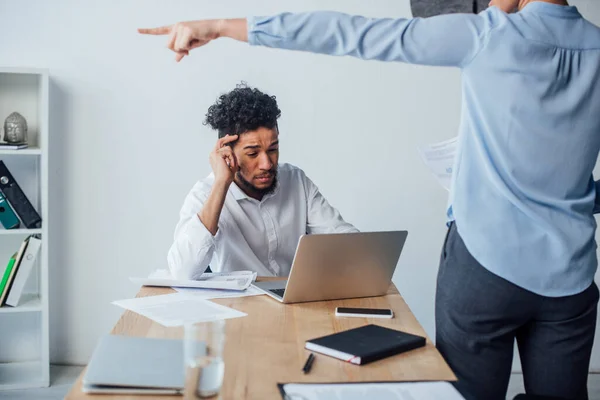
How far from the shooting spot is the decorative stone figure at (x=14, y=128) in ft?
10.5

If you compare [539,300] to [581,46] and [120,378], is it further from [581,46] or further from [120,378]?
[120,378]

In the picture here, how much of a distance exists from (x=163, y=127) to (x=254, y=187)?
44.2 inches

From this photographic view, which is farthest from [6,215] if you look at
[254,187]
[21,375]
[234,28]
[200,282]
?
[234,28]

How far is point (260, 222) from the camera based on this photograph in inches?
98.2

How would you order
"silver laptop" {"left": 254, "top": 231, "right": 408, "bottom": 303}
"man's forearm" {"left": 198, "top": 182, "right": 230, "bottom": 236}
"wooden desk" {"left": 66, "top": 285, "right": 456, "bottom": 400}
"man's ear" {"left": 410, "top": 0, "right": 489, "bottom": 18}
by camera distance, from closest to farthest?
"wooden desk" {"left": 66, "top": 285, "right": 456, "bottom": 400}, "silver laptop" {"left": 254, "top": 231, "right": 408, "bottom": 303}, "man's forearm" {"left": 198, "top": 182, "right": 230, "bottom": 236}, "man's ear" {"left": 410, "top": 0, "right": 489, "bottom": 18}

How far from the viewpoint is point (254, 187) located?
247 cm

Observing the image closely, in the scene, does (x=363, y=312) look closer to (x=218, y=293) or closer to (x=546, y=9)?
(x=218, y=293)

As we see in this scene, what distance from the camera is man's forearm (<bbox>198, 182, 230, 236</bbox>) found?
2.19 m

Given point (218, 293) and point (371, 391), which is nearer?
point (371, 391)

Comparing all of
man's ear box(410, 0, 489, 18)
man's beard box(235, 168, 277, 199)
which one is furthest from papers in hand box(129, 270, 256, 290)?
man's ear box(410, 0, 489, 18)

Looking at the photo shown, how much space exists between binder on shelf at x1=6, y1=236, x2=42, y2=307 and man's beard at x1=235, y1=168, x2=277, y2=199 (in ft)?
4.22

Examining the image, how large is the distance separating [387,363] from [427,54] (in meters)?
0.60

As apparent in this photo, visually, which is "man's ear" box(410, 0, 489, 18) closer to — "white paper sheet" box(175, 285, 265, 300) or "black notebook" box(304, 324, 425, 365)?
"white paper sheet" box(175, 285, 265, 300)

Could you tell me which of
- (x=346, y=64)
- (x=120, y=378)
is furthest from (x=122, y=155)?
(x=120, y=378)
